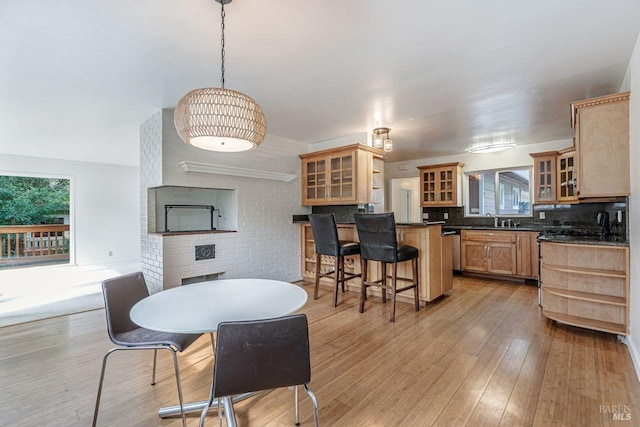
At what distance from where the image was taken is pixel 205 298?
1.65 m

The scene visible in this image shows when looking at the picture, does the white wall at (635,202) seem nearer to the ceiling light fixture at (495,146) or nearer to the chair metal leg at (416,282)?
the chair metal leg at (416,282)

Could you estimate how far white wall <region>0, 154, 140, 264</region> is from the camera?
5785 mm

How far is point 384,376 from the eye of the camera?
2.04 m

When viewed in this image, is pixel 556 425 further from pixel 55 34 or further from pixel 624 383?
pixel 55 34

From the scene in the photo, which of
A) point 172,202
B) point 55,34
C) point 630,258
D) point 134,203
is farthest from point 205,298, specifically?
point 134,203

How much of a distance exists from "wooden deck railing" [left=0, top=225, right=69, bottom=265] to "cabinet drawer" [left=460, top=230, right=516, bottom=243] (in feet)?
27.4

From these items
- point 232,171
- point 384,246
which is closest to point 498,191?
point 384,246

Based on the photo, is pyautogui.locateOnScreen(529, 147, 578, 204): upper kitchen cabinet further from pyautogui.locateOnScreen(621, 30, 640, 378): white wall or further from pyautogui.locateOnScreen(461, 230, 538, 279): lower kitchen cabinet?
pyautogui.locateOnScreen(621, 30, 640, 378): white wall

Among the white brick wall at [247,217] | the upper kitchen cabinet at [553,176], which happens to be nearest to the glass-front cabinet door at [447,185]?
the upper kitchen cabinet at [553,176]

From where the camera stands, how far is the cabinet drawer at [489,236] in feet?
15.6

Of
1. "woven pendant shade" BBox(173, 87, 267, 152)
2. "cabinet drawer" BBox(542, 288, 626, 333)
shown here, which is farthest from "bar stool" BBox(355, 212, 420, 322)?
"woven pendant shade" BBox(173, 87, 267, 152)

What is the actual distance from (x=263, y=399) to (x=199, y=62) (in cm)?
247

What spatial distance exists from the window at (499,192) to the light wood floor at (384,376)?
111 inches

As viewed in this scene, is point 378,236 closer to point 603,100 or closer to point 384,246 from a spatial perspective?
point 384,246
